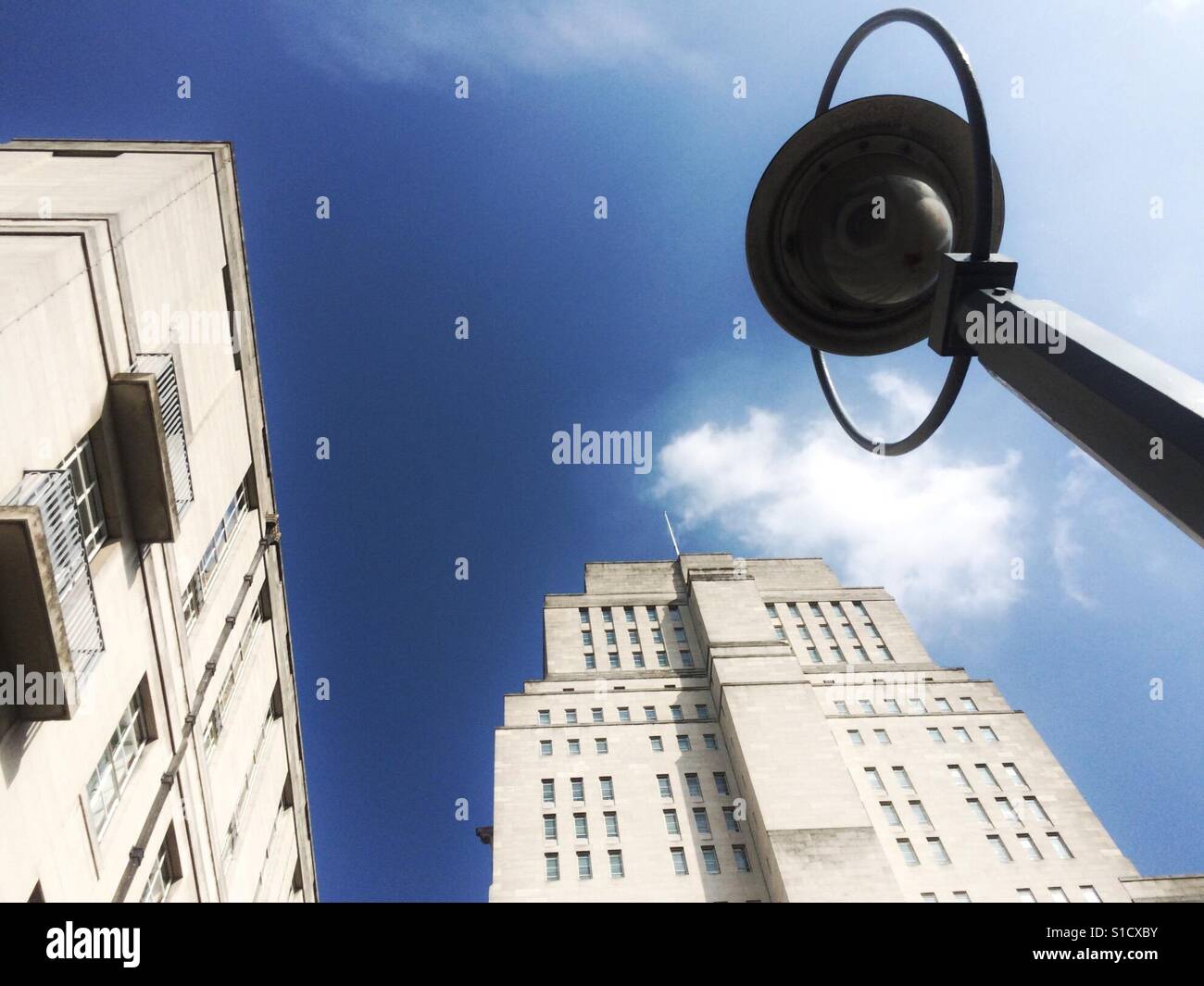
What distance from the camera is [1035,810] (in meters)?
43.8

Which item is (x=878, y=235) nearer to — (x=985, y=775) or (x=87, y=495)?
(x=87, y=495)

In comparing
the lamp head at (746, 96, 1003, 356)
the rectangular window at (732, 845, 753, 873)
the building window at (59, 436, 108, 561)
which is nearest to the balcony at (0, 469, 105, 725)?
the building window at (59, 436, 108, 561)

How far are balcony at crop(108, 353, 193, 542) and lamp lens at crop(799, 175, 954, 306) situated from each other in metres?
12.9

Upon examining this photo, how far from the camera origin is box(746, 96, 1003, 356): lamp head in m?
6.18

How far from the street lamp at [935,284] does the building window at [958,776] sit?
47432 millimetres

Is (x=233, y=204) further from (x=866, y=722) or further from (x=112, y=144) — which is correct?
(x=866, y=722)

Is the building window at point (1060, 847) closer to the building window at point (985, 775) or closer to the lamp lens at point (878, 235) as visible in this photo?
the building window at point (985, 775)

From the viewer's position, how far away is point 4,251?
37.0 feet

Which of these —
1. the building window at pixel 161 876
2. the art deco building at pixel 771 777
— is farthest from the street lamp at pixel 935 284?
the art deco building at pixel 771 777

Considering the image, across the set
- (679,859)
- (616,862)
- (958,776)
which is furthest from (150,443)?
(958,776)

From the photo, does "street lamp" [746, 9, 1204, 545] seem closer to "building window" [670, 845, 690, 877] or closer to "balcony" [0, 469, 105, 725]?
"balcony" [0, 469, 105, 725]

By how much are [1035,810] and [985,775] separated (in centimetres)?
316

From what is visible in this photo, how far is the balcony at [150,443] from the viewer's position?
13617 millimetres
